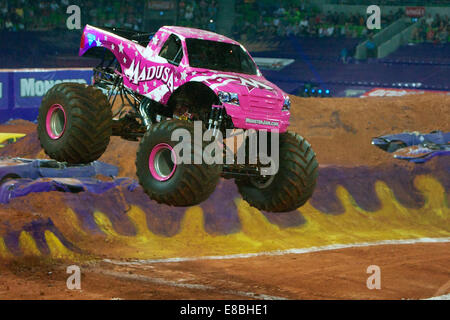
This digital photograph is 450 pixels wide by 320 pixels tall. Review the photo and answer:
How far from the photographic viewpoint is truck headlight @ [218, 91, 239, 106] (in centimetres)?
1047

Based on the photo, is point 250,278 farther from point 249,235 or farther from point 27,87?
point 27,87

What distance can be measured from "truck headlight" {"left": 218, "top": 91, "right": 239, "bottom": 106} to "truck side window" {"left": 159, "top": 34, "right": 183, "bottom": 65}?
1091 millimetres

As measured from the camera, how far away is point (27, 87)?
34.3m

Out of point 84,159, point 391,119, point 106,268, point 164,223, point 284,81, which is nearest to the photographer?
point 84,159

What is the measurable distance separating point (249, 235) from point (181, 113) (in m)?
13.0

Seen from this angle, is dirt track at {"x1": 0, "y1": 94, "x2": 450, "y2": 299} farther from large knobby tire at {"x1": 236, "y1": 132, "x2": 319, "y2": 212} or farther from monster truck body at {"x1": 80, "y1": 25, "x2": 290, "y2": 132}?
monster truck body at {"x1": 80, "y1": 25, "x2": 290, "y2": 132}

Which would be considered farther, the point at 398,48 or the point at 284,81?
the point at 398,48

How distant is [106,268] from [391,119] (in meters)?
18.2

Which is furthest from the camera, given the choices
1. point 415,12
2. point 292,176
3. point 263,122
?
point 415,12

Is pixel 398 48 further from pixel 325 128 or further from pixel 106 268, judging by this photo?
pixel 106 268

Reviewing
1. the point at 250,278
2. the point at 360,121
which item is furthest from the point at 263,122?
the point at 360,121

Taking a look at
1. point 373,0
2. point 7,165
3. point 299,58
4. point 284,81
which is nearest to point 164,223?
point 7,165

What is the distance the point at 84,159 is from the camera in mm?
11125

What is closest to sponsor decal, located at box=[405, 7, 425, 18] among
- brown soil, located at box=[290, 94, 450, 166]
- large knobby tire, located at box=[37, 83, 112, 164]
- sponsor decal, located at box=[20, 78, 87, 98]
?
brown soil, located at box=[290, 94, 450, 166]
